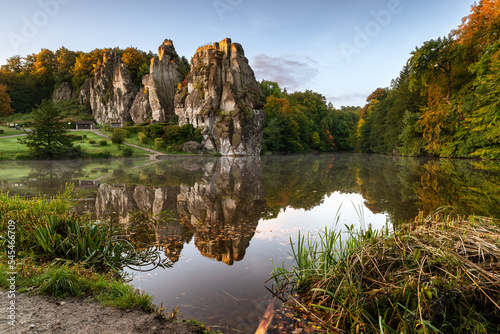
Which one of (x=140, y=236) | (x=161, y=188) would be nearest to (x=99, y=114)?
(x=161, y=188)

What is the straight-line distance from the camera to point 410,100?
46719mm

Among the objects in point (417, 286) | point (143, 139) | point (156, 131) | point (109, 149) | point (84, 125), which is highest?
point (84, 125)

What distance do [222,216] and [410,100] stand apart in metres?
50.5

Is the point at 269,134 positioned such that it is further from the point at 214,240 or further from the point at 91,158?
the point at 214,240

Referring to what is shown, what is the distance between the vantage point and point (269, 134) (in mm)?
62344

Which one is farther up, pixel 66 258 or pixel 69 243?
pixel 69 243

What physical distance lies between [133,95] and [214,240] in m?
75.0

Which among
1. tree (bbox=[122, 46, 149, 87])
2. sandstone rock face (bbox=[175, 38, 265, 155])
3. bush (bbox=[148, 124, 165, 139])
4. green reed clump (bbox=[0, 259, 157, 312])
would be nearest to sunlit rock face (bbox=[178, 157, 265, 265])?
green reed clump (bbox=[0, 259, 157, 312])

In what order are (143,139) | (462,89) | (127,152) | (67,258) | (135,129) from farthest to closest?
(135,129), (143,139), (127,152), (462,89), (67,258)

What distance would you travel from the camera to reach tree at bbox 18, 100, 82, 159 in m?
31.7

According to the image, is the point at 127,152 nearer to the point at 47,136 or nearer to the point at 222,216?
the point at 47,136

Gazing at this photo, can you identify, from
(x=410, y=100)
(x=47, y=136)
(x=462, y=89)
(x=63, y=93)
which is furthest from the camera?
(x=63, y=93)

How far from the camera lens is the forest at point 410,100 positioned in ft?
93.9

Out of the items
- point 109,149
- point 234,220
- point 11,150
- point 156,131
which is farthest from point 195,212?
point 156,131
